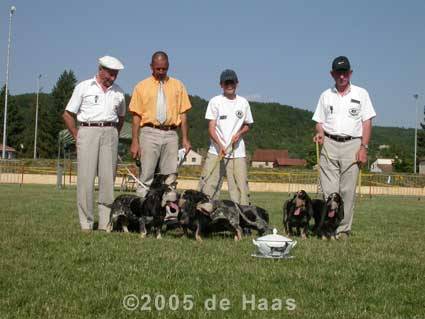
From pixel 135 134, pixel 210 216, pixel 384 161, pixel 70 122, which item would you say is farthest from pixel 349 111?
pixel 384 161

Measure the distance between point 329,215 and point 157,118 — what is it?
104 inches

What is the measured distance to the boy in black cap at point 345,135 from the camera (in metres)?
8.31

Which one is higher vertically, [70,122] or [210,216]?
[70,122]

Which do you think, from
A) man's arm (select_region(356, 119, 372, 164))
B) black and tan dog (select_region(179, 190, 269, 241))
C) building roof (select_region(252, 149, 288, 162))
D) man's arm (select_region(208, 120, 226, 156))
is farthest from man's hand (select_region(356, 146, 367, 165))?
building roof (select_region(252, 149, 288, 162))

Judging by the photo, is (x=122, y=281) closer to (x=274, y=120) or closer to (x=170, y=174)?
(x=170, y=174)

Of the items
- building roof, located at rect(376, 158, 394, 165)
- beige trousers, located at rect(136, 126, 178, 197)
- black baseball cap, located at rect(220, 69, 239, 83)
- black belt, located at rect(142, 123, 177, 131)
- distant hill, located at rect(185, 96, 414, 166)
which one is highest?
distant hill, located at rect(185, 96, 414, 166)

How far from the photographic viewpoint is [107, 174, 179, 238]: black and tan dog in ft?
25.0

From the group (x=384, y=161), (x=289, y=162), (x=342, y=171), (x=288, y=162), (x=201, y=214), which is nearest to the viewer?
(x=201, y=214)

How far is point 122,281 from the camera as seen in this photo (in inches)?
189

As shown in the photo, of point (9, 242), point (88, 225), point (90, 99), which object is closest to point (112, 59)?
point (90, 99)

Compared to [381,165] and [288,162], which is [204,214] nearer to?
[381,165]

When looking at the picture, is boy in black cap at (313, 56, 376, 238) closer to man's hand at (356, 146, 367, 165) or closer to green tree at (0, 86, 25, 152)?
man's hand at (356, 146, 367, 165)

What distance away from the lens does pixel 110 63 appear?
317 inches

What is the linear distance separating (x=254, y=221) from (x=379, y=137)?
190759 mm
